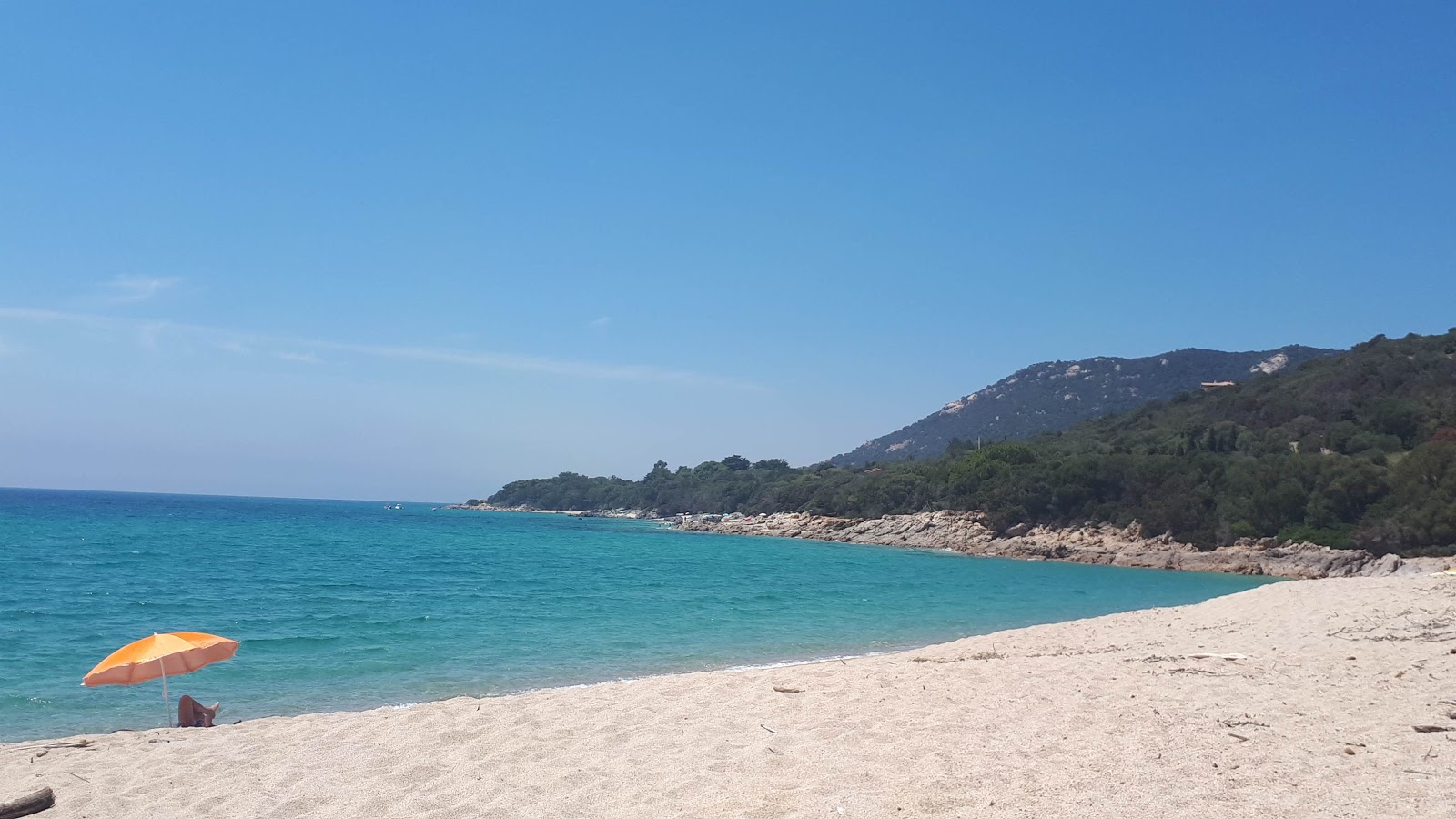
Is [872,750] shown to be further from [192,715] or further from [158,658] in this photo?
[158,658]

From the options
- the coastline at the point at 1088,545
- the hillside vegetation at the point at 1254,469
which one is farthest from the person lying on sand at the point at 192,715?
the hillside vegetation at the point at 1254,469

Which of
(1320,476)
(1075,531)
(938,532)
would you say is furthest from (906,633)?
(938,532)

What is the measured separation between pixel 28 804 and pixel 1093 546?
59.7 m

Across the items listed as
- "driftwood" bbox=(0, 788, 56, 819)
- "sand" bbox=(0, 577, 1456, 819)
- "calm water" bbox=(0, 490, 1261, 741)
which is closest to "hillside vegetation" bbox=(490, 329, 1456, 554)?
"calm water" bbox=(0, 490, 1261, 741)

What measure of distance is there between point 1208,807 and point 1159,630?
10890 millimetres

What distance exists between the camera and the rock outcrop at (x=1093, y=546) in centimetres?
4081

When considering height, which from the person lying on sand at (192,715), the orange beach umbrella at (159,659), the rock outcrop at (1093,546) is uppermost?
the orange beach umbrella at (159,659)

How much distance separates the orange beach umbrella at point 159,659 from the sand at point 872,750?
74cm

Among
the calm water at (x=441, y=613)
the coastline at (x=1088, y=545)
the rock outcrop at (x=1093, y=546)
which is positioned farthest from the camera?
the rock outcrop at (x=1093, y=546)

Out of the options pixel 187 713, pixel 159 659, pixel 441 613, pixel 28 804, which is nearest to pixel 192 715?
pixel 187 713

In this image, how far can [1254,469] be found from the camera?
53375 millimetres

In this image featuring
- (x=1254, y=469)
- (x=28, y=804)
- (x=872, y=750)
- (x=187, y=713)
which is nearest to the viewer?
(x=28, y=804)

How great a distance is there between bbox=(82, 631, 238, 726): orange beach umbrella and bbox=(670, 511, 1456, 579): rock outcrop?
3737 cm

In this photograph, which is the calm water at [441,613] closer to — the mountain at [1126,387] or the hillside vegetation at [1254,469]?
the hillside vegetation at [1254,469]
